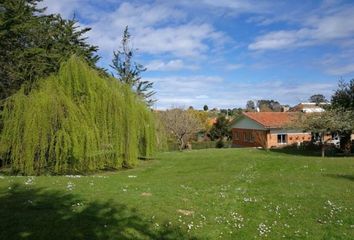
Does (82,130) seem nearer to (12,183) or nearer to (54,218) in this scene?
(12,183)

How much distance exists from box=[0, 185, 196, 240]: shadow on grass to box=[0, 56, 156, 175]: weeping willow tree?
8.89 meters

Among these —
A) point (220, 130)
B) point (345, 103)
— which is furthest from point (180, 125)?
point (345, 103)

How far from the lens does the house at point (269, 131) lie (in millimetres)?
54500

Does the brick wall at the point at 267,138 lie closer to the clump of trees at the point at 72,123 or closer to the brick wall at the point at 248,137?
the brick wall at the point at 248,137

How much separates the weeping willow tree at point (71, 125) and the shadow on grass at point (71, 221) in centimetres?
889

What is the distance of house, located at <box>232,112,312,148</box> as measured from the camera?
54500mm

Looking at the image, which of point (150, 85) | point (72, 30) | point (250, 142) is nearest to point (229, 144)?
point (250, 142)

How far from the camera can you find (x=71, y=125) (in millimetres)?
20156

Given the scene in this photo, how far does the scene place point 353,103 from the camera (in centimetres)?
3869

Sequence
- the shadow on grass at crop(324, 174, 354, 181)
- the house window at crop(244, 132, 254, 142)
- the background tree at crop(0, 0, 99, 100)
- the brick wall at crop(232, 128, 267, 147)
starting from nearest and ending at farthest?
the shadow on grass at crop(324, 174, 354, 181) < the background tree at crop(0, 0, 99, 100) < the brick wall at crop(232, 128, 267, 147) < the house window at crop(244, 132, 254, 142)

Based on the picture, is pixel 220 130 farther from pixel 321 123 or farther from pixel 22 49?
pixel 22 49

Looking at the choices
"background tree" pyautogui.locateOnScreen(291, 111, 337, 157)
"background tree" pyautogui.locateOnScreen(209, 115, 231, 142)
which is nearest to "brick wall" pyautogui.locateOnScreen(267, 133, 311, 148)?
"background tree" pyautogui.locateOnScreen(209, 115, 231, 142)

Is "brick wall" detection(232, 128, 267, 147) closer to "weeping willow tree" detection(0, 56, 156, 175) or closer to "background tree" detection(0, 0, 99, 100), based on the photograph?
"background tree" detection(0, 0, 99, 100)

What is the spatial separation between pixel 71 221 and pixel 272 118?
2012 inches
